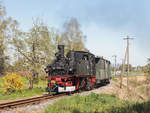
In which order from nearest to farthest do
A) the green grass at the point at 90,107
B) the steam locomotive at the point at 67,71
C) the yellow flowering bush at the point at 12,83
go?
the green grass at the point at 90,107, the steam locomotive at the point at 67,71, the yellow flowering bush at the point at 12,83

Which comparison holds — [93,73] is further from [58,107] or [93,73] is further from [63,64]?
[58,107]

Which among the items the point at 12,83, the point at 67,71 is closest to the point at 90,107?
the point at 67,71

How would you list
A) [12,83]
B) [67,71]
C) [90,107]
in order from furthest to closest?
1. [12,83]
2. [67,71]
3. [90,107]

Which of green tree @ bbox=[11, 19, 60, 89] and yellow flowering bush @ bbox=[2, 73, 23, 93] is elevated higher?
green tree @ bbox=[11, 19, 60, 89]

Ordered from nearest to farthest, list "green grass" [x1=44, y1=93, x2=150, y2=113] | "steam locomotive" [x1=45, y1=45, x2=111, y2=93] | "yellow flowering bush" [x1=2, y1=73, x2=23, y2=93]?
"green grass" [x1=44, y1=93, x2=150, y2=113] → "steam locomotive" [x1=45, y1=45, x2=111, y2=93] → "yellow flowering bush" [x1=2, y1=73, x2=23, y2=93]

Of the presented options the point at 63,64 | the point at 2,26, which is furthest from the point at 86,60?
the point at 2,26

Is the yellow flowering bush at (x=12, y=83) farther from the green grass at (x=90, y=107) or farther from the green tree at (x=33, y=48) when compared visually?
the green grass at (x=90, y=107)

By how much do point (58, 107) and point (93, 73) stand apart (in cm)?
1087

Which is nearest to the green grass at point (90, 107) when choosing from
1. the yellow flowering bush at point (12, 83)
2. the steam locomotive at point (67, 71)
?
→ the steam locomotive at point (67, 71)

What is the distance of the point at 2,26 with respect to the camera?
119 ft

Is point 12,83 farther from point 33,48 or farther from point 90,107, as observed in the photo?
point 90,107

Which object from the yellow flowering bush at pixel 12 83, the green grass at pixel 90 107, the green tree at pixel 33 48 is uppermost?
the green tree at pixel 33 48

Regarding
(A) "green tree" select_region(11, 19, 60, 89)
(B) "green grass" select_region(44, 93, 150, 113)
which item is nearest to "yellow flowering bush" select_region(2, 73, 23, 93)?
A: (A) "green tree" select_region(11, 19, 60, 89)

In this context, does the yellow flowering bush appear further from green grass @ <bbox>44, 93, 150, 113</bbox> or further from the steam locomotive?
green grass @ <bbox>44, 93, 150, 113</bbox>
